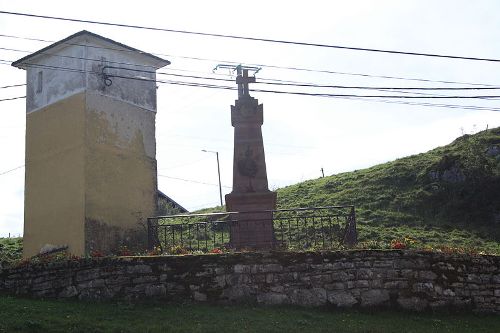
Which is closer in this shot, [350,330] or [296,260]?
[350,330]

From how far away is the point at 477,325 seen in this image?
35.9 feet

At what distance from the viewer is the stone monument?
14.4 metres

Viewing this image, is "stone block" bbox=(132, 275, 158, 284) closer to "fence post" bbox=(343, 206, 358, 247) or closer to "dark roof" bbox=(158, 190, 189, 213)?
"fence post" bbox=(343, 206, 358, 247)

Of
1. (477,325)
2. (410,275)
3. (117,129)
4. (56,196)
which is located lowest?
(477,325)

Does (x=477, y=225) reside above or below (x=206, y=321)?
above

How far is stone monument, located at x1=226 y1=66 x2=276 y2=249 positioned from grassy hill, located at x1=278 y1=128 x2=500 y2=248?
17.8ft

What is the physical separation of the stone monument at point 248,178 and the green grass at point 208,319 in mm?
3161

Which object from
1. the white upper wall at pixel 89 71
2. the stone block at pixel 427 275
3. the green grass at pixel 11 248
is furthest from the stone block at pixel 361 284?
the green grass at pixel 11 248

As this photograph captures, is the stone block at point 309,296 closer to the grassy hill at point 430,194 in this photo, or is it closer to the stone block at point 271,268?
the stone block at point 271,268

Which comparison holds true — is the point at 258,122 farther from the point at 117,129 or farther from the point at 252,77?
the point at 117,129

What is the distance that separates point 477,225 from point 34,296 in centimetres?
1485

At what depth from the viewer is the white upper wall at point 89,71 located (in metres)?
15.2

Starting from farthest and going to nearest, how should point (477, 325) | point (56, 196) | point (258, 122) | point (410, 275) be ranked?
point (258, 122) < point (56, 196) < point (410, 275) < point (477, 325)

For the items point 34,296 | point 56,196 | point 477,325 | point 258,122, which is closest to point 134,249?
point 56,196
